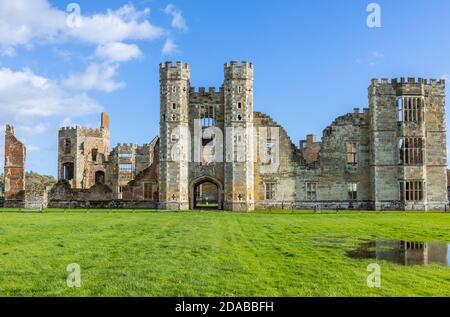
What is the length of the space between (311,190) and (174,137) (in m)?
12.5

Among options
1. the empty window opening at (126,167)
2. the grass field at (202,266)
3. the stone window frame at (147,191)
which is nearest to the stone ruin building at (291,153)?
the stone window frame at (147,191)

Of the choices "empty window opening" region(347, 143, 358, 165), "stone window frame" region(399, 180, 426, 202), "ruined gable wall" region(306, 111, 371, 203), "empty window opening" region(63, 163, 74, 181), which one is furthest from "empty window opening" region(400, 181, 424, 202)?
"empty window opening" region(63, 163, 74, 181)

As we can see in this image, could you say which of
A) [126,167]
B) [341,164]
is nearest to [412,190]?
[341,164]

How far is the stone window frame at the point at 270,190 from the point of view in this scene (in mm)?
41000

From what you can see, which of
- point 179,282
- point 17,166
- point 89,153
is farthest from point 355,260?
point 89,153

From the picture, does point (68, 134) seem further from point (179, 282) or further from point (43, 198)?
point (179, 282)

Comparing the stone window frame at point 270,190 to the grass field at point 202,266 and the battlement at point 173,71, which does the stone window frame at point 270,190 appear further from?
the grass field at point 202,266

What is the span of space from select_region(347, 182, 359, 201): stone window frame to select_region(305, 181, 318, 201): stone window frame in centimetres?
282

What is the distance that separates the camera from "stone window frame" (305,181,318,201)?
135ft

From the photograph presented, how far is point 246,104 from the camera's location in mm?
39031

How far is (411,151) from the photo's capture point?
39.2 m

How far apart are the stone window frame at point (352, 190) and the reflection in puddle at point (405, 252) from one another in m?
25.3

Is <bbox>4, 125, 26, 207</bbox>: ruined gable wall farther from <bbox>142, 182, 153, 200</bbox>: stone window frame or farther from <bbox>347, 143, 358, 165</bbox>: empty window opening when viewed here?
<bbox>347, 143, 358, 165</bbox>: empty window opening
